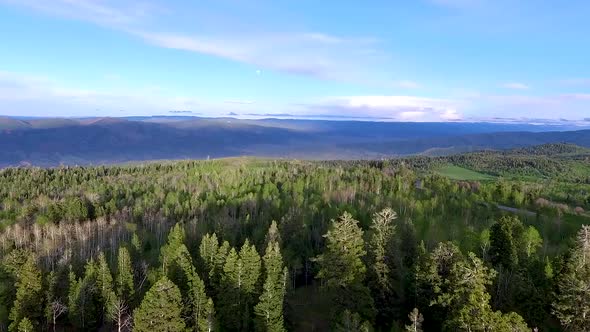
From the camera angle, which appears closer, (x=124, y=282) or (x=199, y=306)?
(x=199, y=306)

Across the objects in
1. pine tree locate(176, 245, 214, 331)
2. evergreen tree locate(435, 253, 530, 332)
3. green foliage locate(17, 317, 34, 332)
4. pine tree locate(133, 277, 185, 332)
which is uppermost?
evergreen tree locate(435, 253, 530, 332)

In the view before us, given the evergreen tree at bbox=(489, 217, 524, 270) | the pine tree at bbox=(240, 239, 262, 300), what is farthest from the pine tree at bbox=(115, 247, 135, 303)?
the evergreen tree at bbox=(489, 217, 524, 270)

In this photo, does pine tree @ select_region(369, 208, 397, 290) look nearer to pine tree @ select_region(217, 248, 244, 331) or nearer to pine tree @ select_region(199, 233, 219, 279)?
pine tree @ select_region(217, 248, 244, 331)

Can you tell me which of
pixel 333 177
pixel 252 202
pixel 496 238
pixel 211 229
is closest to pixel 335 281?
pixel 496 238

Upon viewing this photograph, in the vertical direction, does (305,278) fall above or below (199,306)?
below

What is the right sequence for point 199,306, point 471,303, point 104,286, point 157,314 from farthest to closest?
point 104,286, point 199,306, point 157,314, point 471,303

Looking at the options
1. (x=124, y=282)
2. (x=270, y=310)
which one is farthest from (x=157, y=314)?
(x=124, y=282)

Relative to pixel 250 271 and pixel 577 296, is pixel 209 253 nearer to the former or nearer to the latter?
pixel 250 271

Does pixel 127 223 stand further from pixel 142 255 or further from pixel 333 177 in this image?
pixel 333 177

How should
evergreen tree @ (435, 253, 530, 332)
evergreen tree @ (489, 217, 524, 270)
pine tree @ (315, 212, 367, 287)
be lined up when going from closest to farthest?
evergreen tree @ (435, 253, 530, 332)
pine tree @ (315, 212, 367, 287)
evergreen tree @ (489, 217, 524, 270)
